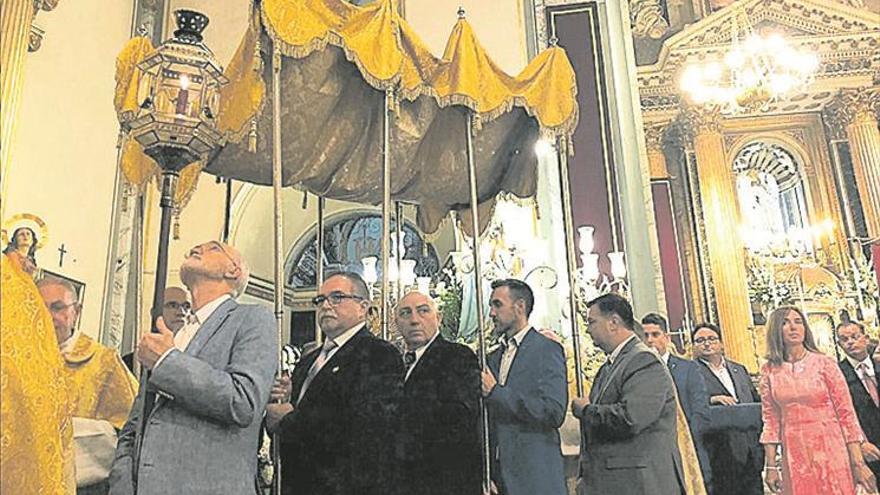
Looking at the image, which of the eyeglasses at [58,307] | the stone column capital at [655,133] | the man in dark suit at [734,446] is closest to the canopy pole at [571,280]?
the man in dark suit at [734,446]

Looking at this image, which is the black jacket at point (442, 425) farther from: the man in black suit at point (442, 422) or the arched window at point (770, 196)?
the arched window at point (770, 196)

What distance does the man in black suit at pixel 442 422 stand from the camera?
242cm

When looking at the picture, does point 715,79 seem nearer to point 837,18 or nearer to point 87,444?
point 837,18

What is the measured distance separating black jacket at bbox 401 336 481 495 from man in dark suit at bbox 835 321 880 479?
8.22ft

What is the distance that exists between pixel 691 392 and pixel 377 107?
7.65 feet

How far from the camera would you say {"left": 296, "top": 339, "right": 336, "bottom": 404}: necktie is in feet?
7.67

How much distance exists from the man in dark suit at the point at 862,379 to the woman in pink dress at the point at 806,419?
57 centimetres

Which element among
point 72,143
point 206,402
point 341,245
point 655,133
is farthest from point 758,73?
point 206,402

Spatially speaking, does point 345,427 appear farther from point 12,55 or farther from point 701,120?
point 701,120

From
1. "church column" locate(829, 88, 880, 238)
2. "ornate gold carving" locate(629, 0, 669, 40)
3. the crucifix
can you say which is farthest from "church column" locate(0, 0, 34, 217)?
"church column" locate(829, 88, 880, 238)

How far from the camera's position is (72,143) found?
231 inches

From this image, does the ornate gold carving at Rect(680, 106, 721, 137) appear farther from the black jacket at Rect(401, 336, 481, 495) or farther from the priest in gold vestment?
the priest in gold vestment

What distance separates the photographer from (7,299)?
1.38m

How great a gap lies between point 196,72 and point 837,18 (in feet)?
50.0
